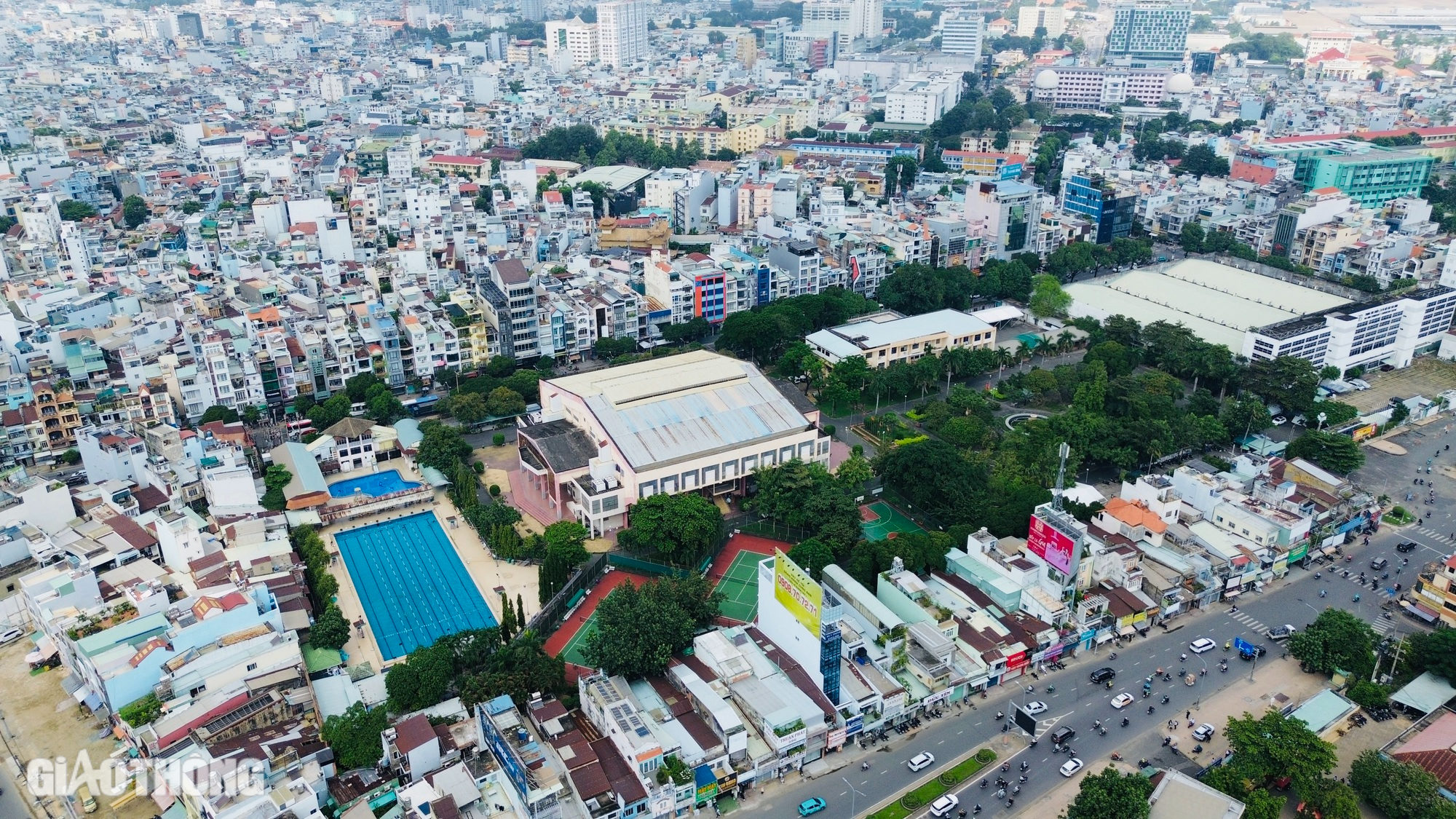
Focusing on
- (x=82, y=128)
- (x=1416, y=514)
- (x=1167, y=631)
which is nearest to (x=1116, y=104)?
(x=1416, y=514)

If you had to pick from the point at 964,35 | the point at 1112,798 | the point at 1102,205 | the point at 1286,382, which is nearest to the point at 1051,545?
the point at 1112,798

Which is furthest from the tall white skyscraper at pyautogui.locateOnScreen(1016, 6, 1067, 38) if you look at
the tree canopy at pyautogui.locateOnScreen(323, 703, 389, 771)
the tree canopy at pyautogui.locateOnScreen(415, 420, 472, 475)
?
the tree canopy at pyautogui.locateOnScreen(323, 703, 389, 771)

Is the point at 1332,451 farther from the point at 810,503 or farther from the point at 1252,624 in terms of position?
the point at 810,503

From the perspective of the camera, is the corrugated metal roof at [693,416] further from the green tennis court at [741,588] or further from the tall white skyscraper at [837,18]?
the tall white skyscraper at [837,18]

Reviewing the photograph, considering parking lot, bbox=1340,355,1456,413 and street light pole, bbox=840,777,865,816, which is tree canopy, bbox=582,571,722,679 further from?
A: parking lot, bbox=1340,355,1456,413

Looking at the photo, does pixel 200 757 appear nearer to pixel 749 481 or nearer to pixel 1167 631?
pixel 749 481
